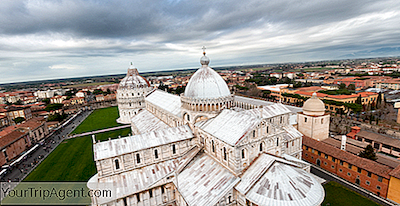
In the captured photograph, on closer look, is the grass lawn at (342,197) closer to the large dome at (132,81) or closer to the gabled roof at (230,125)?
the gabled roof at (230,125)

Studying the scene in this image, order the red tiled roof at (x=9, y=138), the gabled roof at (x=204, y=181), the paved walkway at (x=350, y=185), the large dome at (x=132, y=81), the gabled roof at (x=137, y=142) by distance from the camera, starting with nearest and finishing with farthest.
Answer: the gabled roof at (x=204, y=181), the gabled roof at (x=137, y=142), the paved walkway at (x=350, y=185), the red tiled roof at (x=9, y=138), the large dome at (x=132, y=81)

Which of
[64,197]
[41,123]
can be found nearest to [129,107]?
[41,123]

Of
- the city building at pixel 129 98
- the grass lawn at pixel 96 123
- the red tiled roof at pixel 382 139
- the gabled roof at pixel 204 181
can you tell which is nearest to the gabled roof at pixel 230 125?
the gabled roof at pixel 204 181

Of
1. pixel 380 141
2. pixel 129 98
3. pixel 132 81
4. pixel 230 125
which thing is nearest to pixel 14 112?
pixel 129 98

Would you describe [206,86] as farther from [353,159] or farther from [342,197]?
[353,159]

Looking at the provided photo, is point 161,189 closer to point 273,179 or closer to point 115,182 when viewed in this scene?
point 115,182

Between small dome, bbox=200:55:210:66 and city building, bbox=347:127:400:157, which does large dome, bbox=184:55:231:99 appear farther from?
city building, bbox=347:127:400:157

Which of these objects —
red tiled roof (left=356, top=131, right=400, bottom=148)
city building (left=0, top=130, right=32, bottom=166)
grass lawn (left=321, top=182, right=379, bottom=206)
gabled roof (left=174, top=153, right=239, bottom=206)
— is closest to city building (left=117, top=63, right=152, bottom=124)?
city building (left=0, top=130, right=32, bottom=166)
